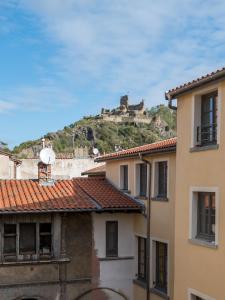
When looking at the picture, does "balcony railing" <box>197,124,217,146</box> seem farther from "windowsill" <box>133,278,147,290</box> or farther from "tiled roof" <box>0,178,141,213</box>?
"windowsill" <box>133,278,147,290</box>

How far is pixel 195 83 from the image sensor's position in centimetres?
1323

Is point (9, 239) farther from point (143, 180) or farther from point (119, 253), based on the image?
point (143, 180)

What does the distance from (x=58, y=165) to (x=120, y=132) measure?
63.2 metres

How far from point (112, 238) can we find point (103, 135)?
266 feet

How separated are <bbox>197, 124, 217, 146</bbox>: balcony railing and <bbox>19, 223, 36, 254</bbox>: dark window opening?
8.36m

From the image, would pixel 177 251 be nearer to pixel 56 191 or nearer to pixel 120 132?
pixel 56 191

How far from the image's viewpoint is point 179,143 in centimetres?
1470

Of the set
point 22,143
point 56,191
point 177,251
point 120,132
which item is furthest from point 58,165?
point 120,132

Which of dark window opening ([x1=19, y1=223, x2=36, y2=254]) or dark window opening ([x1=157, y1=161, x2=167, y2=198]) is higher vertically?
dark window opening ([x1=157, y1=161, x2=167, y2=198])

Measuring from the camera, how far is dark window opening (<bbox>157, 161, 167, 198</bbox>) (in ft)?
58.2

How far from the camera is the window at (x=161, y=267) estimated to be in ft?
57.9

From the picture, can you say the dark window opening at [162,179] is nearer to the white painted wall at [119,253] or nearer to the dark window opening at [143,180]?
the dark window opening at [143,180]

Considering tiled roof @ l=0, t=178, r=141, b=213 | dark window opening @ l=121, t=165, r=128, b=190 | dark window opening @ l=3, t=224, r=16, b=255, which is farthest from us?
dark window opening @ l=121, t=165, r=128, b=190

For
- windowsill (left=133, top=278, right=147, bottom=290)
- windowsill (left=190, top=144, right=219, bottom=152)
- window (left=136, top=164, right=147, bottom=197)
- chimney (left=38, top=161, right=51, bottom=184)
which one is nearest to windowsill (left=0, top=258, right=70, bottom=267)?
windowsill (left=133, top=278, right=147, bottom=290)
